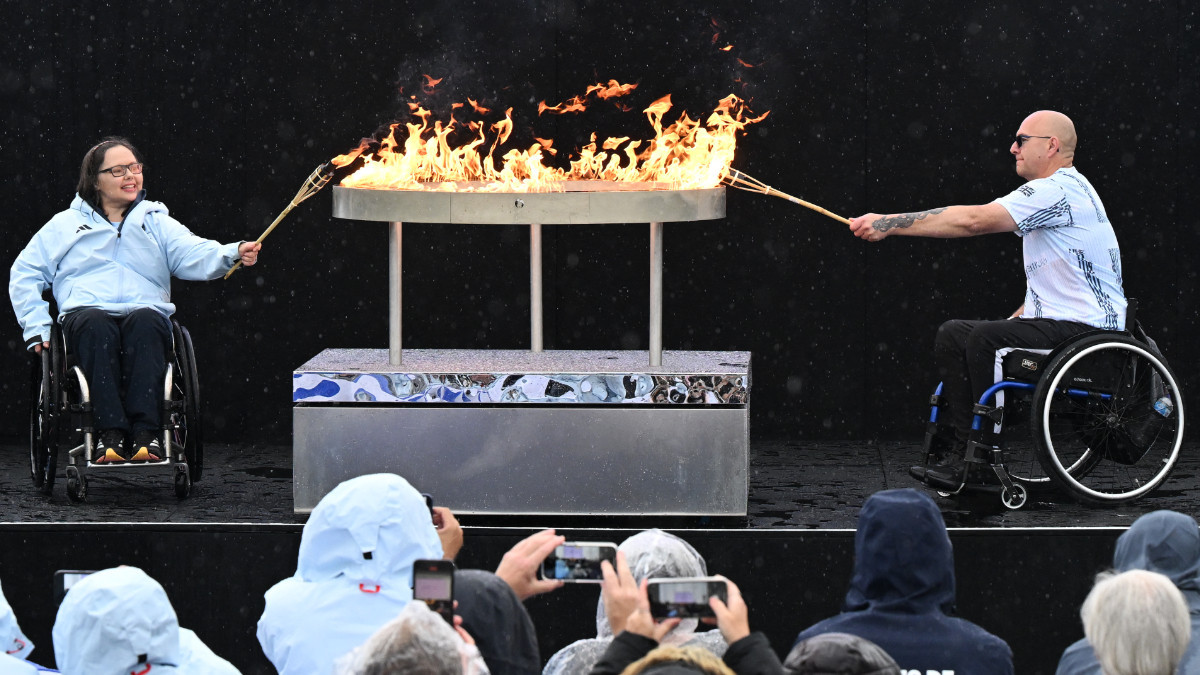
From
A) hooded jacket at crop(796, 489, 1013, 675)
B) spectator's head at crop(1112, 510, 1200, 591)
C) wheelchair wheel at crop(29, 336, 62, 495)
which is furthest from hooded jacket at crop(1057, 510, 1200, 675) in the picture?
wheelchair wheel at crop(29, 336, 62, 495)

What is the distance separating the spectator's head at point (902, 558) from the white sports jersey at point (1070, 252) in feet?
8.08

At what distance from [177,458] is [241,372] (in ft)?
4.68

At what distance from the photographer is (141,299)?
5.52 m

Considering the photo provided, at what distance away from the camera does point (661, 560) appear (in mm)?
3045

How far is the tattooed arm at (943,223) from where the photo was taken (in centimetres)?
542

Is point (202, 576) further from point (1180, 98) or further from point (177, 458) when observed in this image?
point (1180, 98)

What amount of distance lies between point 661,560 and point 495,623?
0.31 meters

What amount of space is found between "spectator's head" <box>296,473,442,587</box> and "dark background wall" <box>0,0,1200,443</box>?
12.0 ft

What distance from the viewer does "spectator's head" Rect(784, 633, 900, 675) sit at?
7.94 ft

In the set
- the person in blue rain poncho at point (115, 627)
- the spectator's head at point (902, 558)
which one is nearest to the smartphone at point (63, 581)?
the person in blue rain poncho at point (115, 627)

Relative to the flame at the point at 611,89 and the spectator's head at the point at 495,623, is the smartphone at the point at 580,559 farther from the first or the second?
the flame at the point at 611,89

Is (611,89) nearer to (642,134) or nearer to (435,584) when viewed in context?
(642,134)

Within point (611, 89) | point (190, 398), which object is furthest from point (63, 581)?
point (611, 89)

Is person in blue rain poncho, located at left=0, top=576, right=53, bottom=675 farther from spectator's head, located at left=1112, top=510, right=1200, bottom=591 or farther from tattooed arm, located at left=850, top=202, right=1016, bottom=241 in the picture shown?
tattooed arm, located at left=850, top=202, right=1016, bottom=241
